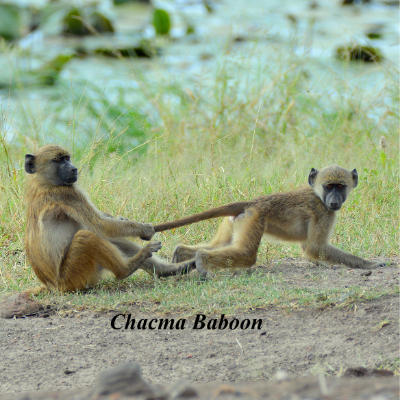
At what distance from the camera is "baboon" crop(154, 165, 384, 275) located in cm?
525

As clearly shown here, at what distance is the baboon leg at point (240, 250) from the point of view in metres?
5.22

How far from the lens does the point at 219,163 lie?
7.79m

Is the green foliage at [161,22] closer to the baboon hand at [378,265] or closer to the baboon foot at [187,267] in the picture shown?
the baboon foot at [187,267]

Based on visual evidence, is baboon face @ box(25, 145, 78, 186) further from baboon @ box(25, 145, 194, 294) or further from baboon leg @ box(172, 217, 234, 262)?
baboon leg @ box(172, 217, 234, 262)

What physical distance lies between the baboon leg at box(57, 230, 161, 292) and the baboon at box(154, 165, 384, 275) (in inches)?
16.1

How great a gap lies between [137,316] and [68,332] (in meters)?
0.57

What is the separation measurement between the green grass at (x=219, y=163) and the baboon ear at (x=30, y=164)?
1191mm

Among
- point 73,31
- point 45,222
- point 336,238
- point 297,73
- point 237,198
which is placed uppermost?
point 73,31

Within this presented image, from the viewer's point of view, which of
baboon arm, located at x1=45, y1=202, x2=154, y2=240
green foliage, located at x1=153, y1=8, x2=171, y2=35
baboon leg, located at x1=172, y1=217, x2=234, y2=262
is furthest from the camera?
green foliage, located at x1=153, y1=8, x2=171, y2=35

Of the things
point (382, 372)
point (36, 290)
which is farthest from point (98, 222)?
point (382, 372)

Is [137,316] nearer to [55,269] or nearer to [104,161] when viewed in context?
[55,269]

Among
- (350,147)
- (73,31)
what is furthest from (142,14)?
(350,147)

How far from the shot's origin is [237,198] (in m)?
7.22

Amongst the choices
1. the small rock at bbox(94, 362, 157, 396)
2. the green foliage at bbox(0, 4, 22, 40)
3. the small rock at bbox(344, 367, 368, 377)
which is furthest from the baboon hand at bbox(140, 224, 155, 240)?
the green foliage at bbox(0, 4, 22, 40)
